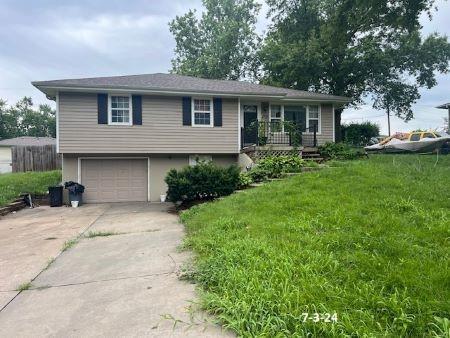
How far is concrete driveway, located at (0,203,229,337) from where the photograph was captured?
2943mm

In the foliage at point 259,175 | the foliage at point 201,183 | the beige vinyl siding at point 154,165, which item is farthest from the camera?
the beige vinyl siding at point 154,165

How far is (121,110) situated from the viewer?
12531 mm

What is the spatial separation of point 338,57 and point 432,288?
2224cm

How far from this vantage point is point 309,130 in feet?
50.5

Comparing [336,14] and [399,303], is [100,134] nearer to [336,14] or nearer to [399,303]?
[336,14]

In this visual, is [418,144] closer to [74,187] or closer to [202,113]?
[202,113]

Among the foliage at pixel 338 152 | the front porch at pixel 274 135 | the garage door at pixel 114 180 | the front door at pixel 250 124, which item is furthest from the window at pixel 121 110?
the foliage at pixel 338 152

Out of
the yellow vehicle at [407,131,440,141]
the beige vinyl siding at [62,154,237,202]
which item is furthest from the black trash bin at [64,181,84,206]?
the yellow vehicle at [407,131,440,141]

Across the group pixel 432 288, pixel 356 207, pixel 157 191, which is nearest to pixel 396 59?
pixel 157 191

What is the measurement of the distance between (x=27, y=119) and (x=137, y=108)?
163 feet

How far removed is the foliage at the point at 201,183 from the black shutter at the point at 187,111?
11.3ft

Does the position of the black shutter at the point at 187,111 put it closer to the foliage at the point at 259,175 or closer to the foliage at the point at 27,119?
the foliage at the point at 259,175

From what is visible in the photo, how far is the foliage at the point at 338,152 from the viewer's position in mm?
13227

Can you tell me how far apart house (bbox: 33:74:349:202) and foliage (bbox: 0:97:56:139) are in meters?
42.9
